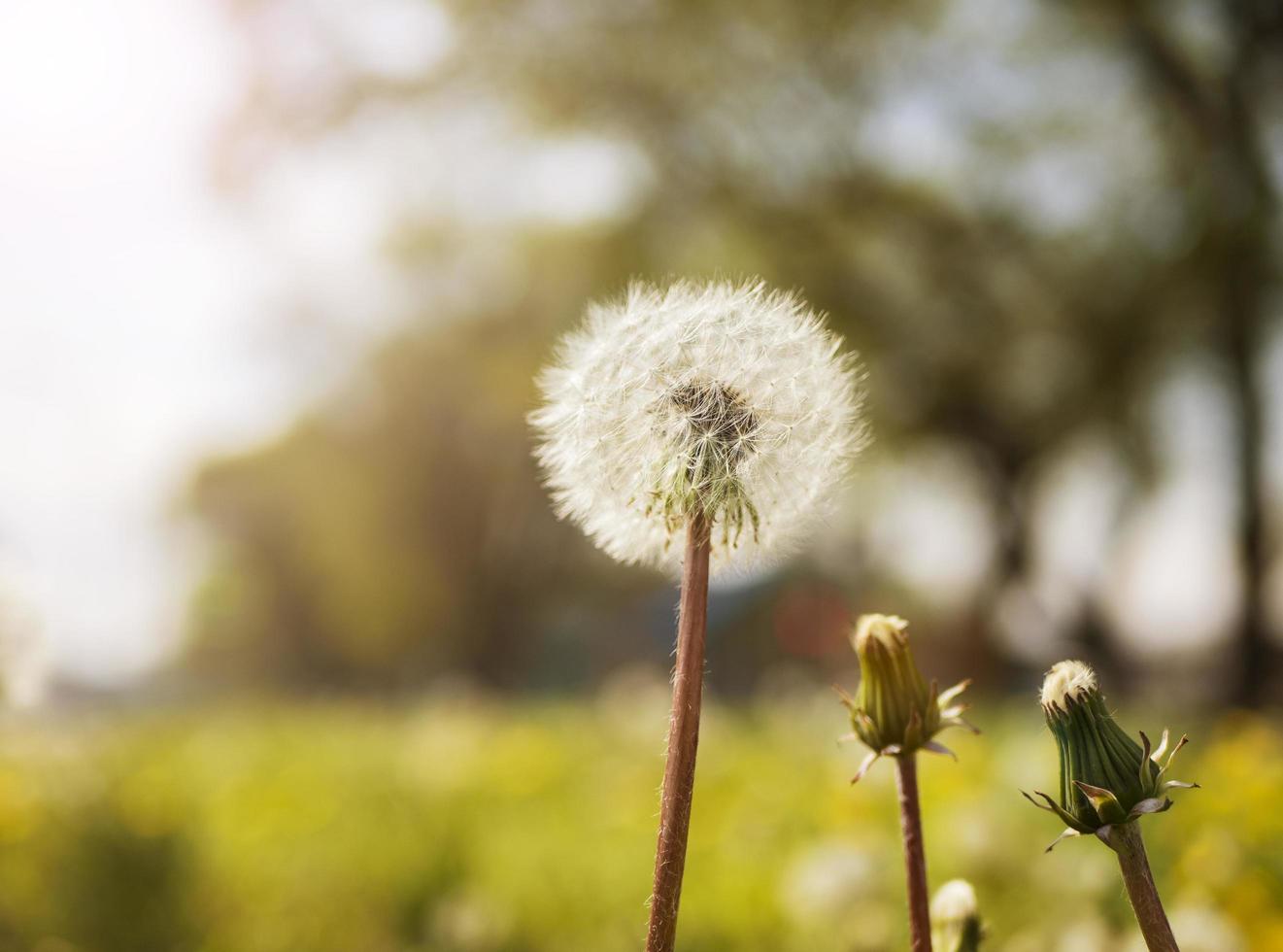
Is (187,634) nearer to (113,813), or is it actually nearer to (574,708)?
(574,708)

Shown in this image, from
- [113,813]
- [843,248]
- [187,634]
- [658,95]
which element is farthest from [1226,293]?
[187,634]

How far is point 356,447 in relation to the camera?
20.7 m

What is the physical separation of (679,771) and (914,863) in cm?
→ 22

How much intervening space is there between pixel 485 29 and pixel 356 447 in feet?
39.0

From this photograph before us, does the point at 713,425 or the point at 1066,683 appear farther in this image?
the point at 713,425

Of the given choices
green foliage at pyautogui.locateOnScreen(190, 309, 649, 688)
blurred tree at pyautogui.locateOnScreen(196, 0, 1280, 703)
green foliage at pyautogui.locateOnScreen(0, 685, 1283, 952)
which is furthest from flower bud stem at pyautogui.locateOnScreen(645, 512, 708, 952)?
green foliage at pyautogui.locateOnScreen(190, 309, 649, 688)

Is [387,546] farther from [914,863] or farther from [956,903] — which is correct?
[914,863]

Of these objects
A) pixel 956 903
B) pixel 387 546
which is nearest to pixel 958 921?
pixel 956 903

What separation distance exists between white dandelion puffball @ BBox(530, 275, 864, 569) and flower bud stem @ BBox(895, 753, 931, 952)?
19 centimetres

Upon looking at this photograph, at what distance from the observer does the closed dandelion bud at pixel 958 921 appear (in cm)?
83

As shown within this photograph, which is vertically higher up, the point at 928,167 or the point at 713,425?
the point at 928,167

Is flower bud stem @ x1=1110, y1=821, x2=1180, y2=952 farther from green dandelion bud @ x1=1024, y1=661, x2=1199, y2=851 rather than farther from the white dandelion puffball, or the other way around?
the white dandelion puffball

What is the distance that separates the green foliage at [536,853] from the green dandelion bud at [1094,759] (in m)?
0.79

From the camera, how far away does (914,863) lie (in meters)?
0.70
